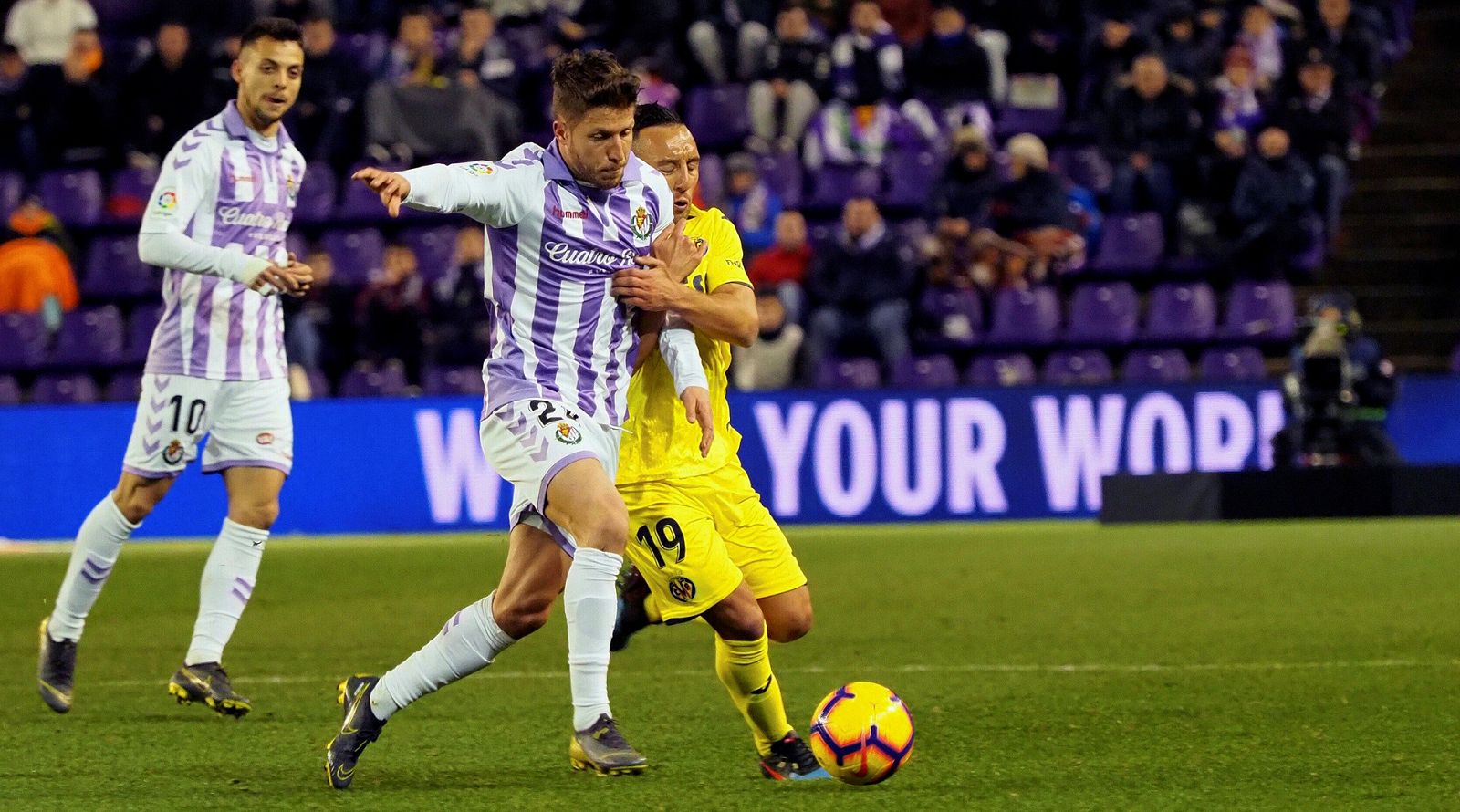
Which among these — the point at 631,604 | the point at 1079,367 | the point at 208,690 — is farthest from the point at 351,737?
the point at 1079,367

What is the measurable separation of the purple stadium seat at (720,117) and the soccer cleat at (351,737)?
13084mm

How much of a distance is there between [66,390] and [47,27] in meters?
4.30

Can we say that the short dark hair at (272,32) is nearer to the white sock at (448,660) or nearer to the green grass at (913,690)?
the green grass at (913,690)

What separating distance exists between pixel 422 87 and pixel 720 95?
2.50 meters

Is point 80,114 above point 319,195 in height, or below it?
Result: above

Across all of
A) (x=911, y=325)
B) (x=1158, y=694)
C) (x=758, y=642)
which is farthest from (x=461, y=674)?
(x=911, y=325)

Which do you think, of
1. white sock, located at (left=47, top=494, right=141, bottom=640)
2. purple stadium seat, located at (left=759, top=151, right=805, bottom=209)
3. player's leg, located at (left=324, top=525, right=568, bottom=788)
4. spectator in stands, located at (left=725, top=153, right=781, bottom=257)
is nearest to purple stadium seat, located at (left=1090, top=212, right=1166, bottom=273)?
purple stadium seat, located at (left=759, top=151, right=805, bottom=209)

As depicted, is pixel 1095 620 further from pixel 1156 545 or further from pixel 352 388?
pixel 352 388

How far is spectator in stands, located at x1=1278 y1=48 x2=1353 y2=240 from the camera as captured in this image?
675 inches

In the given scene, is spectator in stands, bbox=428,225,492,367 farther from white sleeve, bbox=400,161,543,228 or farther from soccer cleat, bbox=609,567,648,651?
white sleeve, bbox=400,161,543,228

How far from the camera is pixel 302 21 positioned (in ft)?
62.5

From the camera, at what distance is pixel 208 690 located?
6539 millimetres

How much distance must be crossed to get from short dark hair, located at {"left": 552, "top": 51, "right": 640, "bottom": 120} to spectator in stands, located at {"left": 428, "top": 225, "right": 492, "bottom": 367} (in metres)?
11.1

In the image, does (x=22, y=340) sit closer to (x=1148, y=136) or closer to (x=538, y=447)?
(x=1148, y=136)
